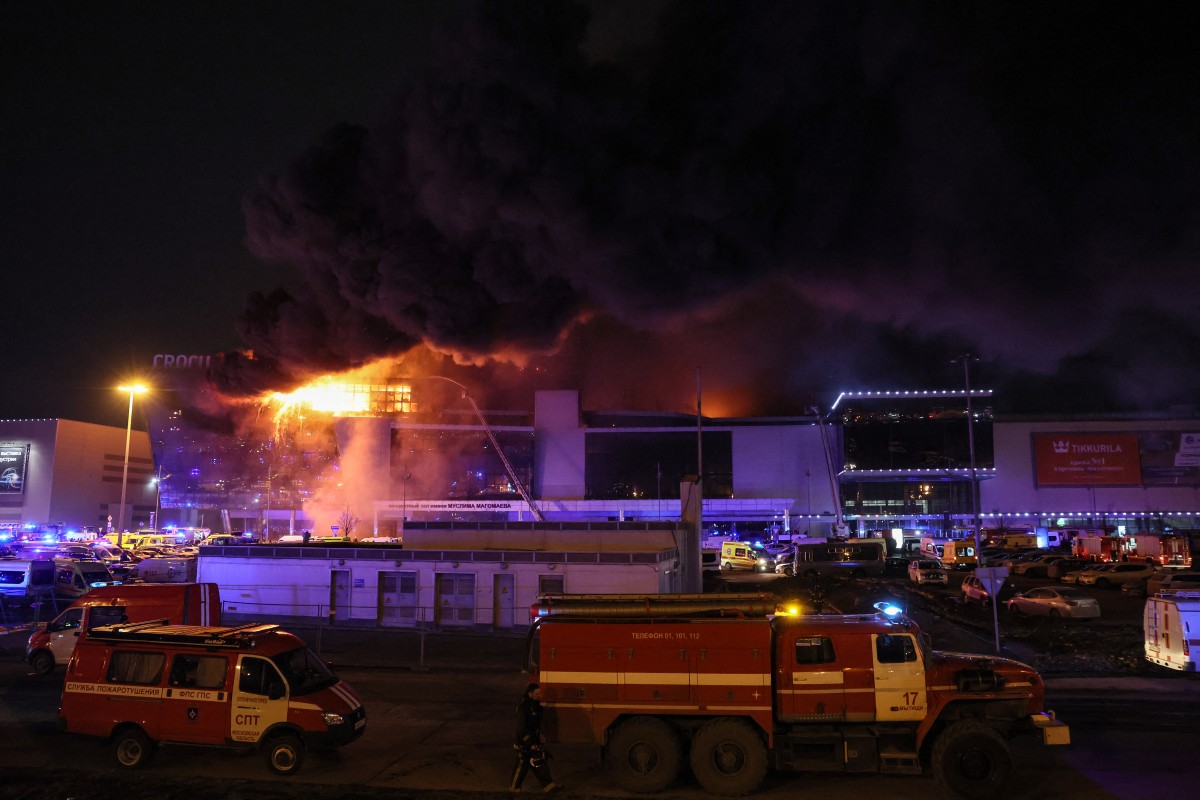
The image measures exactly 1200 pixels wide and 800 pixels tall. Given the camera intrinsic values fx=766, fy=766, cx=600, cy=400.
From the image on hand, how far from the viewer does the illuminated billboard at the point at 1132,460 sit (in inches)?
2544

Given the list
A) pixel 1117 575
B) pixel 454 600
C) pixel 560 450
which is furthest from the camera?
pixel 560 450

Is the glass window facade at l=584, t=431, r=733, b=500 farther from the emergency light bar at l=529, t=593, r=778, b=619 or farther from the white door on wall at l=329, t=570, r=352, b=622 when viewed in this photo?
the emergency light bar at l=529, t=593, r=778, b=619

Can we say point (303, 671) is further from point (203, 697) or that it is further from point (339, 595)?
point (339, 595)

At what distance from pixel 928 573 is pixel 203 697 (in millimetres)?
32398

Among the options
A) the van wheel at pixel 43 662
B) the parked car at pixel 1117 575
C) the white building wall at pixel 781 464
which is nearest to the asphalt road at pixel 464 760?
the van wheel at pixel 43 662

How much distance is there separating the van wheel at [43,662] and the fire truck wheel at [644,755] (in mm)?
13189

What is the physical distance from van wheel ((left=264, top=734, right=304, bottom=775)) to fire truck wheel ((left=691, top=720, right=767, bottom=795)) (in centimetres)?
481

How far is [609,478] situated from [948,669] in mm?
61623

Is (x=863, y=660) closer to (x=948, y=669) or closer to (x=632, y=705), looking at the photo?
(x=948, y=669)

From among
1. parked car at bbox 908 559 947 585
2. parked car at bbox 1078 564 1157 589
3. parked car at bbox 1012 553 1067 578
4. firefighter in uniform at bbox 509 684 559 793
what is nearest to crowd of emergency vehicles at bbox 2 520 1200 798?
firefighter in uniform at bbox 509 684 559 793

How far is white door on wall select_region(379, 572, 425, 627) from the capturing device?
76.6ft

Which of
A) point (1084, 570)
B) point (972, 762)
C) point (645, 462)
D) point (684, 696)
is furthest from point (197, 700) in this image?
point (645, 462)

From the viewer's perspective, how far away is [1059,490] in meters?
65.7

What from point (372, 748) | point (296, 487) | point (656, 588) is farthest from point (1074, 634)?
point (296, 487)
